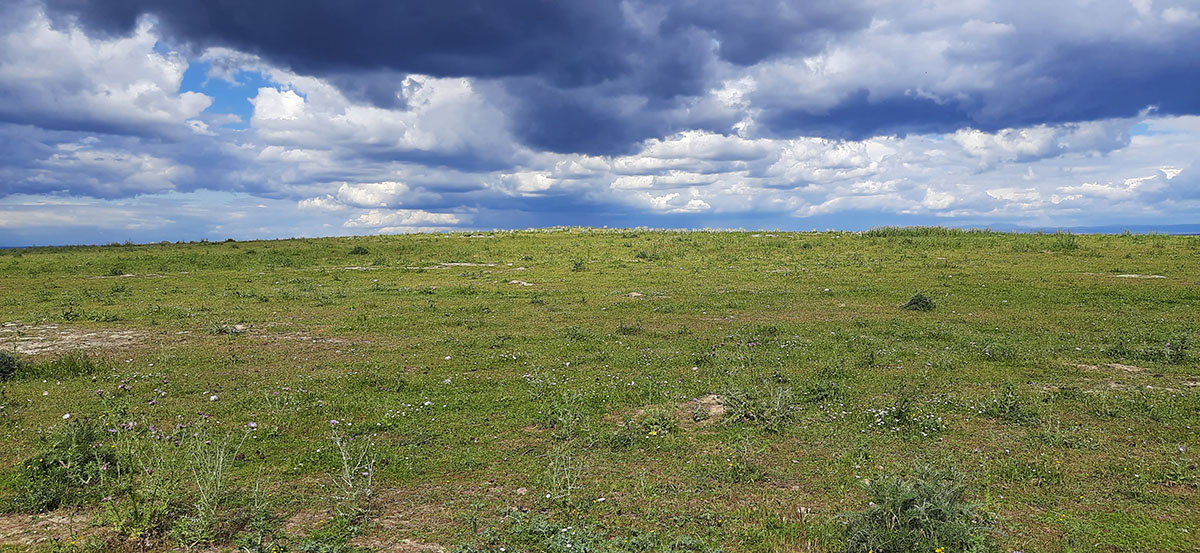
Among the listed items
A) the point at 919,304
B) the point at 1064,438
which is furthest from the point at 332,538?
the point at 919,304

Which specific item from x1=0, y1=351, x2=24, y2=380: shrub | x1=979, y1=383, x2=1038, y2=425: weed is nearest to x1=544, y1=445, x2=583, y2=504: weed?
x1=979, y1=383, x2=1038, y2=425: weed

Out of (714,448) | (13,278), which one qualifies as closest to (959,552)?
(714,448)

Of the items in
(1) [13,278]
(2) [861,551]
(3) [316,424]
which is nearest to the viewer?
(2) [861,551]

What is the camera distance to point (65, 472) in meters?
7.87

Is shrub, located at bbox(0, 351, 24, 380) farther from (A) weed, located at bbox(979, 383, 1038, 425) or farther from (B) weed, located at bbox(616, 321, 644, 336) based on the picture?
(A) weed, located at bbox(979, 383, 1038, 425)

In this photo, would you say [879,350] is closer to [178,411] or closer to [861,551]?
[861,551]

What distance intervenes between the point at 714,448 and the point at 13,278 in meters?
45.3

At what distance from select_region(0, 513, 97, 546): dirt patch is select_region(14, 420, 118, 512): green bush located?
0.24 meters

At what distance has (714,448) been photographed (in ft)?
31.7

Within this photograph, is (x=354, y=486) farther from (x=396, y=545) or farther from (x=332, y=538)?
(x=396, y=545)

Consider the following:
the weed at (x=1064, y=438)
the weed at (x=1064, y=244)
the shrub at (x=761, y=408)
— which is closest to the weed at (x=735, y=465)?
the shrub at (x=761, y=408)

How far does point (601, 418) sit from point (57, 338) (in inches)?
715

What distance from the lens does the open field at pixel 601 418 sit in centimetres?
714

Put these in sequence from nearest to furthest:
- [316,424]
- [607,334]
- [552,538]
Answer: [552,538], [316,424], [607,334]
